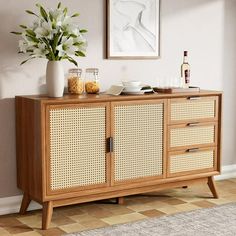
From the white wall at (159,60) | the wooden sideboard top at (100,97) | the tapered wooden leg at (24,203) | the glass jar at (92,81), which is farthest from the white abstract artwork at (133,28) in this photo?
the tapered wooden leg at (24,203)

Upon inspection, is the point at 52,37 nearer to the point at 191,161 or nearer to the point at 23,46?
the point at 23,46

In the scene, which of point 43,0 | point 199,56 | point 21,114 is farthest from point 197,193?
point 43,0

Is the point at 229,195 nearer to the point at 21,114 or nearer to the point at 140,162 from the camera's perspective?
the point at 140,162

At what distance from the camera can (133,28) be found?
4.44m

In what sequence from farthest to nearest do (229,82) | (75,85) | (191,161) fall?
1. (229,82)
2. (191,161)
3. (75,85)

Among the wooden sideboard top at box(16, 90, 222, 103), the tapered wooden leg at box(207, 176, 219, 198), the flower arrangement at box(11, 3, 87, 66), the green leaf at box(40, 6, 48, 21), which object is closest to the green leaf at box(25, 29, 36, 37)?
the flower arrangement at box(11, 3, 87, 66)

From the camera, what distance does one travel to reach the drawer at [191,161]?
426 centimetres

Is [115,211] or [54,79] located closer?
[54,79]

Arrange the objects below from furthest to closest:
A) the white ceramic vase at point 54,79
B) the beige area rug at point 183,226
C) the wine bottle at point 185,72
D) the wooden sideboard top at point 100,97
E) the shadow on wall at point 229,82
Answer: the shadow on wall at point 229,82
the wine bottle at point 185,72
the white ceramic vase at point 54,79
the wooden sideboard top at point 100,97
the beige area rug at point 183,226

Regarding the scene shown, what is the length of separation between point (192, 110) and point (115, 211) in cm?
96

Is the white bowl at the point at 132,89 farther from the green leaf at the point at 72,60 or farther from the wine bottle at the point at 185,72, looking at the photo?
the wine bottle at the point at 185,72

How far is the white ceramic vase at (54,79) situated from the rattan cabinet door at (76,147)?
18 centimetres

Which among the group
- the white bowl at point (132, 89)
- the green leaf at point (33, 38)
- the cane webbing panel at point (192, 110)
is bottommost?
the cane webbing panel at point (192, 110)

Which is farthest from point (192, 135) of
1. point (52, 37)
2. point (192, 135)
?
point (52, 37)
